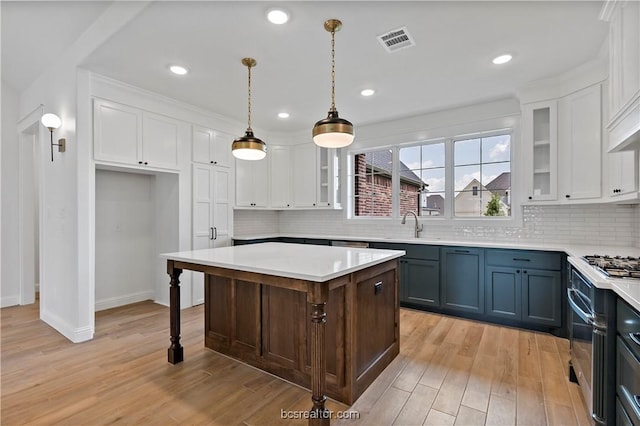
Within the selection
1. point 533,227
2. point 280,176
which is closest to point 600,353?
point 533,227

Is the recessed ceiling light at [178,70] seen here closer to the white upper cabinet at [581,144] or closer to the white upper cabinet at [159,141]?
the white upper cabinet at [159,141]

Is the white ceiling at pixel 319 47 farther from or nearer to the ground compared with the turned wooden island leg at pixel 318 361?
farther from the ground

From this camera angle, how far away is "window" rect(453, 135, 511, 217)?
4.05m

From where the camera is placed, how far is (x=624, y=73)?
1899 millimetres

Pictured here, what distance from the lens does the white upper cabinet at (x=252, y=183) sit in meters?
5.01

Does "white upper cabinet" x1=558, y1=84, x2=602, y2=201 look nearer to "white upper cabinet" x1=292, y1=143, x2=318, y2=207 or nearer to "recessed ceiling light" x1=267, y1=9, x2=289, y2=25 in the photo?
"recessed ceiling light" x1=267, y1=9, x2=289, y2=25

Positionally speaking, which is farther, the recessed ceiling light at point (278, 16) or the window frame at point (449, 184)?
the window frame at point (449, 184)

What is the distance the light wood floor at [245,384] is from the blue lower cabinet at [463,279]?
0.45 metres

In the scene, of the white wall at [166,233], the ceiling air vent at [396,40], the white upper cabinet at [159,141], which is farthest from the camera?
the white wall at [166,233]

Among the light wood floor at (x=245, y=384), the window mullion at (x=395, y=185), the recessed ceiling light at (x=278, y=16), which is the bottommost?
the light wood floor at (x=245, y=384)

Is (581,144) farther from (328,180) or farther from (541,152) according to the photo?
(328,180)

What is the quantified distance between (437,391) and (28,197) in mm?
5688

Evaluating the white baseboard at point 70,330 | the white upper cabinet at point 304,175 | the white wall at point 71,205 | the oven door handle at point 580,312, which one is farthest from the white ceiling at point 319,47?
the white baseboard at point 70,330

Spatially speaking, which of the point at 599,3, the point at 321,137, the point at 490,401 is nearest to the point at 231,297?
the point at 321,137
